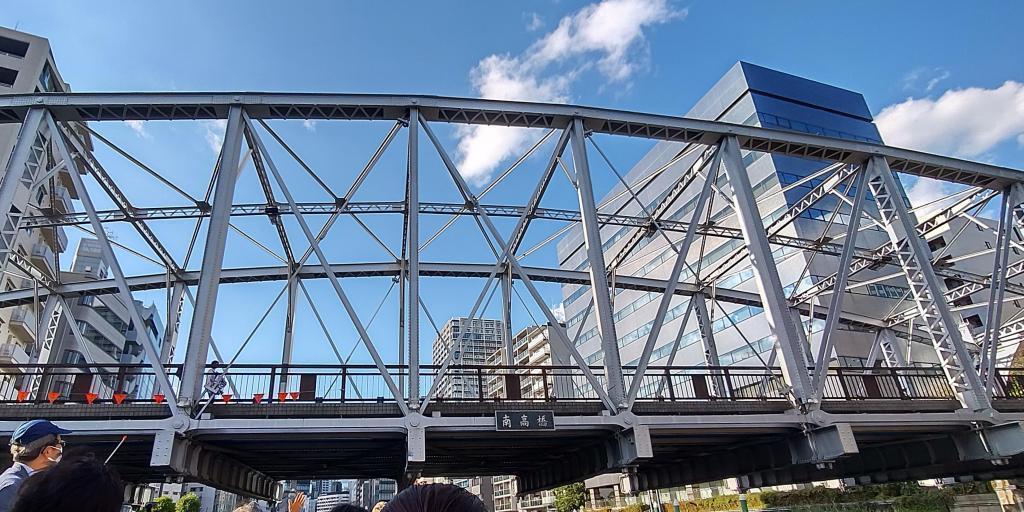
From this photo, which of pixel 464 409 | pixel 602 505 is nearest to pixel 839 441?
pixel 464 409

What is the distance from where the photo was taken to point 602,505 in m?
60.5

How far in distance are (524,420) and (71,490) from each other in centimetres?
1033

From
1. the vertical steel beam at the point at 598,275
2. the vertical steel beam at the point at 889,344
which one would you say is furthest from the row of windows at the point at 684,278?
the vertical steel beam at the point at 598,275

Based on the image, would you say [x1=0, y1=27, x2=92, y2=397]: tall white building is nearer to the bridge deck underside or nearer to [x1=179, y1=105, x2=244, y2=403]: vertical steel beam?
the bridge deck underside

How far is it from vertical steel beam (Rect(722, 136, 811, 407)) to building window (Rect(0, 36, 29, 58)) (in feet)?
163

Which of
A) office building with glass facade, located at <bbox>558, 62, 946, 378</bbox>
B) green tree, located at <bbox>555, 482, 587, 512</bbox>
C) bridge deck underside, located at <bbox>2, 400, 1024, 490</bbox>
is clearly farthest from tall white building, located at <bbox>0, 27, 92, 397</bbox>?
green tree, located at <bbox>555, 482, 587, 512</bbox>

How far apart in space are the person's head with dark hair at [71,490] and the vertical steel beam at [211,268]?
10086 mm

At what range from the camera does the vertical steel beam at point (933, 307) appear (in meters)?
14.6

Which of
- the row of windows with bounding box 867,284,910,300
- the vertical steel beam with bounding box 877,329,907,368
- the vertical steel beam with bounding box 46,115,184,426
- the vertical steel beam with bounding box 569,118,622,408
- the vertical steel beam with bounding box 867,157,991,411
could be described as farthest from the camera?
the row of windows with bounding box 867,284,910,300

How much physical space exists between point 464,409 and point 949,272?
2271 cm

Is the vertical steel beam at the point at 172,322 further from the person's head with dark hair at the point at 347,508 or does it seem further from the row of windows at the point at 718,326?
the row of windows at the point at 718,326

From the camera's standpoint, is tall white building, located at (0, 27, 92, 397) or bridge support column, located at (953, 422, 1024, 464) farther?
tall white building, located at (0, 27, 92, 397)

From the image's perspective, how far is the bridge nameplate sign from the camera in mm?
11789

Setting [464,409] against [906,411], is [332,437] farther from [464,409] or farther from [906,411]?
[906,411]
